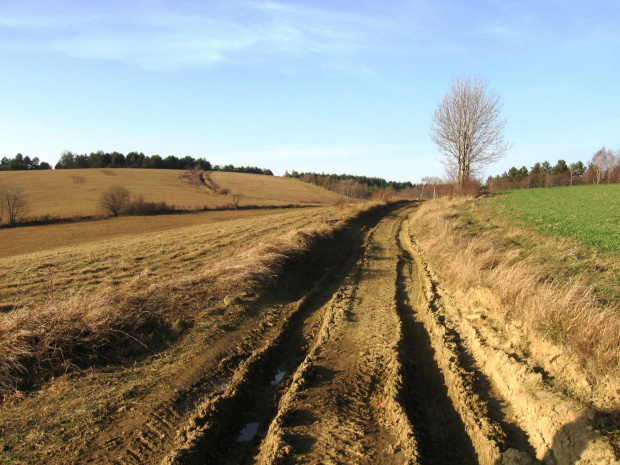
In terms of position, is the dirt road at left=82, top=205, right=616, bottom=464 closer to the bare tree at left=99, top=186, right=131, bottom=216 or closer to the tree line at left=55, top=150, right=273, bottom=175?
the bare tree at left=99, top=186, right=131, bottom=216

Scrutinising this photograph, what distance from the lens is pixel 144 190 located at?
221ft

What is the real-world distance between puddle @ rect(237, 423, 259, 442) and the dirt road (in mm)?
15

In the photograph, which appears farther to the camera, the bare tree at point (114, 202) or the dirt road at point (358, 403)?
the bare tree at point (114, 202)

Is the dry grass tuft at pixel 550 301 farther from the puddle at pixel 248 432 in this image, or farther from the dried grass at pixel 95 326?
the dried grass at pixel 95 326

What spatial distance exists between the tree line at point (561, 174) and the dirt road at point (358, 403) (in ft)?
281

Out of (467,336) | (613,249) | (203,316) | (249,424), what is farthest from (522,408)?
(613,249)

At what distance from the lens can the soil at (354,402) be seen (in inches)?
151

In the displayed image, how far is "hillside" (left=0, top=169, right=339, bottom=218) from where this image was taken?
5444 cm

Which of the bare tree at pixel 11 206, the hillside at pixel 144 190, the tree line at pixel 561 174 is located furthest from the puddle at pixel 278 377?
the tree line at pixel 561 174

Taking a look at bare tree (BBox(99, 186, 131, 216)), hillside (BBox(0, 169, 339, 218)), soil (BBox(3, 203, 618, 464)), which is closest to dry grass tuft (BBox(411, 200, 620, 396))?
soil (BBox(3, 203, 618, 464))

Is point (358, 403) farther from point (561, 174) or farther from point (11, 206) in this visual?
point (561, 174)

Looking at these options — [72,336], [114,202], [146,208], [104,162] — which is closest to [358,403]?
[72,336]

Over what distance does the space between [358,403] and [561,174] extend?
3861 inches

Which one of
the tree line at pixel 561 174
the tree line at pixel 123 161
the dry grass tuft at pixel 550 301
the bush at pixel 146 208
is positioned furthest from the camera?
the tree line at pixel 123 161
